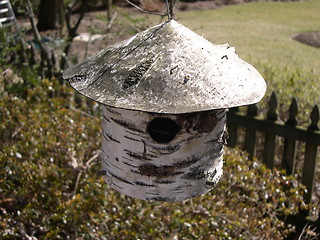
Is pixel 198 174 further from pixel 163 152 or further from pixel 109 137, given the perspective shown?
pixel 109 137

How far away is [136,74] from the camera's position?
1.97 metres

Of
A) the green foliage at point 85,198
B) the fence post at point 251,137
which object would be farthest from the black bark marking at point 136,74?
the fence post at point 251,137

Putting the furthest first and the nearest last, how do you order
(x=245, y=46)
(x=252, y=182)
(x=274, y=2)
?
(x=274, y=2) < (x=245, y=46) < (x=252, y=182)

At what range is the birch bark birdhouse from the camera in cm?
190

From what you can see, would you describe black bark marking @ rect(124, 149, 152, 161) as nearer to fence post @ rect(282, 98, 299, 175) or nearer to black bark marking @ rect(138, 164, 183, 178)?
black bark marking @ rect(138, 164, 183, 178)

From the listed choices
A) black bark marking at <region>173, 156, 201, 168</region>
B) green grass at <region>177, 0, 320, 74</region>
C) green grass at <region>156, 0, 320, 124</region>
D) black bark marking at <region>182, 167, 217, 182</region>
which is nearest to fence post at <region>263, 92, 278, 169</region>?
green grass at <region>156, 0, 320, 124</region>

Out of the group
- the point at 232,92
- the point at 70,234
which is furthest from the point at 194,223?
the point at 232,92

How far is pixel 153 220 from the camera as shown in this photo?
3.14 metres

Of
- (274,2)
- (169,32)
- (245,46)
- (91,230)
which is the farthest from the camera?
(274,2)

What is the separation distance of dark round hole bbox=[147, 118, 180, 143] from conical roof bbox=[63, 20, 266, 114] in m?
0.28

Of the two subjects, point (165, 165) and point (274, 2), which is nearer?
point (165, 165)

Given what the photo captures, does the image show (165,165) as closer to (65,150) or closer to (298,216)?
(65,150)

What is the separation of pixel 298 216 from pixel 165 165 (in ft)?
9.06

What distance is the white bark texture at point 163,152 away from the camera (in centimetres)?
212
